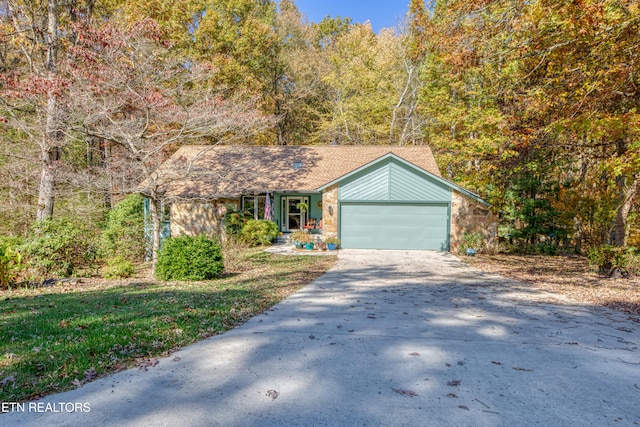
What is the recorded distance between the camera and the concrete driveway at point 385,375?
9.67 ft

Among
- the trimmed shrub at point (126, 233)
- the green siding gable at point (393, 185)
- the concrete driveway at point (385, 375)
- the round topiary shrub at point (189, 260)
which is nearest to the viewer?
the concrete driveway at point (385, 375)

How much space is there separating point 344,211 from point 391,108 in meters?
12.0

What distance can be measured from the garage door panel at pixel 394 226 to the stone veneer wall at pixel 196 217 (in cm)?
594

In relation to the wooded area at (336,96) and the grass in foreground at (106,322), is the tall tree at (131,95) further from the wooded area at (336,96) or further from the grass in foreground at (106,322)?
the grass in foreground at (106,322)

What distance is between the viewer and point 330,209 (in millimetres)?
16891

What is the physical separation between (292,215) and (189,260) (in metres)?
10.9

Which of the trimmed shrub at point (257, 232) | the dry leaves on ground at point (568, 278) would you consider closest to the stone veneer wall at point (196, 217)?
the trimmed shrub at point (257, 232)

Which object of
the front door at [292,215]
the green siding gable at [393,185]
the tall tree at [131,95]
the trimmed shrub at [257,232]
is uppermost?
the tall tree at [131,95]

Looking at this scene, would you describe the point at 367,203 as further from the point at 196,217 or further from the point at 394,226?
the point at 196,217

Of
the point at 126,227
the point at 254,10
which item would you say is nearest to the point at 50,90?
the point at 126,227

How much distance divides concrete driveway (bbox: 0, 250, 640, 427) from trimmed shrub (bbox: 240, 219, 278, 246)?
425 inches

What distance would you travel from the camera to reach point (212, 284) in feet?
28.9

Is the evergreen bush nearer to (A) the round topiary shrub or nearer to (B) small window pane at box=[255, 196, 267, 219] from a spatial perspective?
(A) the round topiary shrub

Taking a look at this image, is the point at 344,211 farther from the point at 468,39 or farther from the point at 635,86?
the point at 635,86
